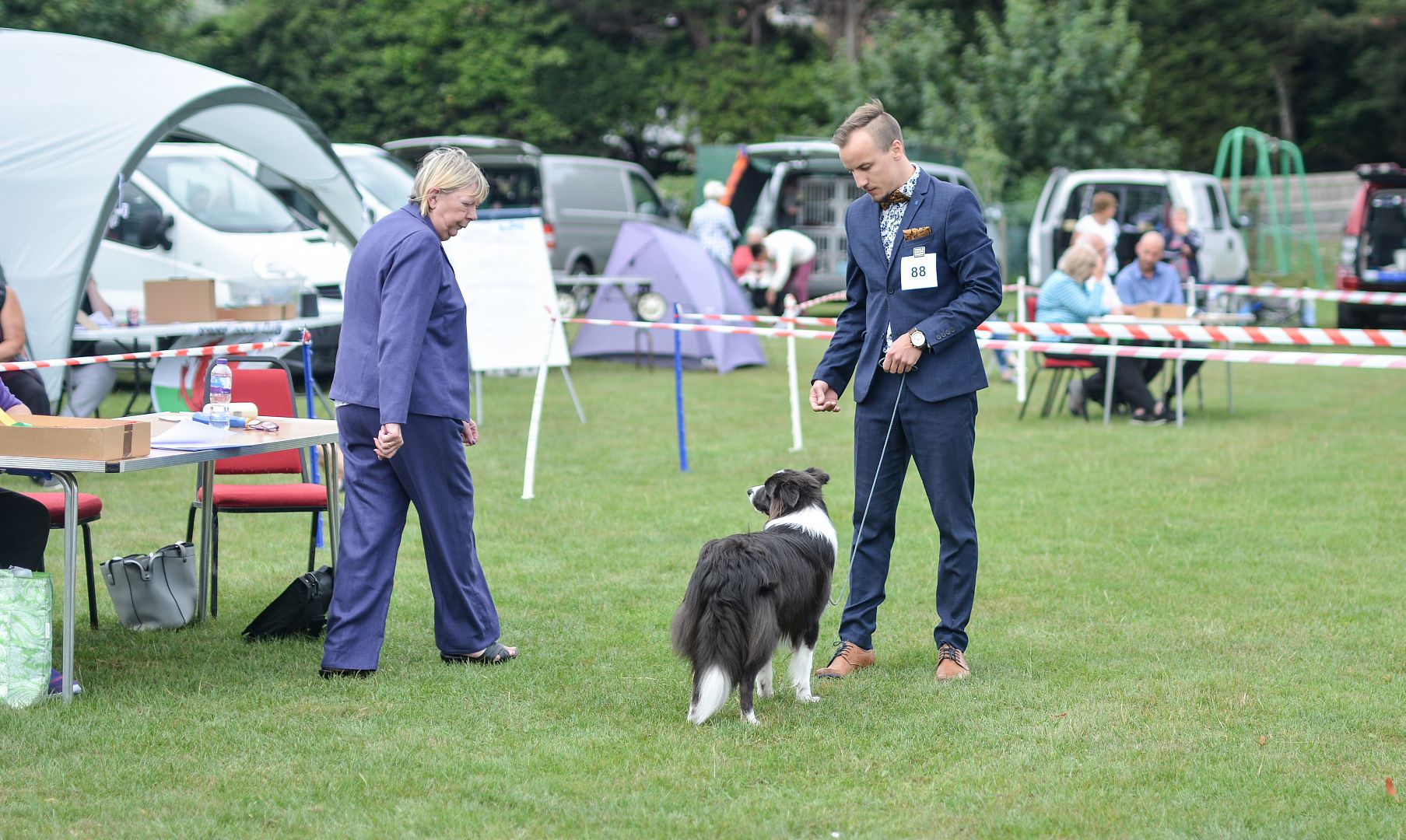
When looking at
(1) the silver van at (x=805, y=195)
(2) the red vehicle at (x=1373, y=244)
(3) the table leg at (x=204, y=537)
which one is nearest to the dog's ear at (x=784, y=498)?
(3) the table leg at (x=204, y=537)

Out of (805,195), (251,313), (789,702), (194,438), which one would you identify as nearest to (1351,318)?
(805,195)

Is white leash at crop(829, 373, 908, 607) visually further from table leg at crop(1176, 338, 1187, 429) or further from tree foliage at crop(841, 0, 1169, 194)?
tree foliage at crop(841, 0, 1169, 194)

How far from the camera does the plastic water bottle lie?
507 cm

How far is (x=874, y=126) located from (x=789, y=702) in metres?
1.83

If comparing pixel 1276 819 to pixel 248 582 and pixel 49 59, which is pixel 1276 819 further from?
pixel 49 59

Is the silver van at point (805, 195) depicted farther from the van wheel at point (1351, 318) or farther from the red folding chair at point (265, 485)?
the red folding chair at point (265, 485)

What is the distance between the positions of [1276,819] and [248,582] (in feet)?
14.1

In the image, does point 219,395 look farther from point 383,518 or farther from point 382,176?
point 382,176

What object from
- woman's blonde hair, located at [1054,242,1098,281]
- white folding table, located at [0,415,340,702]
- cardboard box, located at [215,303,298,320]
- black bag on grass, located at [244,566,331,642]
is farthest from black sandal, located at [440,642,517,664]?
woman's blonde hair, located at [1054,242,1098,281]

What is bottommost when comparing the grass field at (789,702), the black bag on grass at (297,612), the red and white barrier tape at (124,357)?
the grass field at (789,702)

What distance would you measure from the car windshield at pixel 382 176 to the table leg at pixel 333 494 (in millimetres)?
9218

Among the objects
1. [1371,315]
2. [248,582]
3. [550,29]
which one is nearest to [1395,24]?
[1371,315]

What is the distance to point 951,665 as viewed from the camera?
185 inches

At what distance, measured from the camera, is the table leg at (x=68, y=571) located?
4293 millimetres
